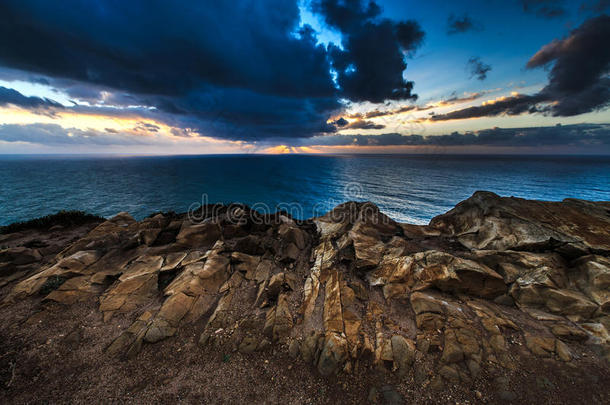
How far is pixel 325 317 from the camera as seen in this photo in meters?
12.2

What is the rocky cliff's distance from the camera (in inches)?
367

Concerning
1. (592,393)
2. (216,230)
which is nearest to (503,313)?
(592,393)

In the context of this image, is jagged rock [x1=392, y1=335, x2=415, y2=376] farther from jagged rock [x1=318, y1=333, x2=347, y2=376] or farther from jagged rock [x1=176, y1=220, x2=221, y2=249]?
jagged rock [x1=176, y1=220, x2=221, y2=249]

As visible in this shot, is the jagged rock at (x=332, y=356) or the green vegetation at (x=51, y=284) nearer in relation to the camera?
the jagged rock at (x=332, y=356)

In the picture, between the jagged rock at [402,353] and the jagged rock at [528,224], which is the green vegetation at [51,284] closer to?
the jagged rock at [402,353]

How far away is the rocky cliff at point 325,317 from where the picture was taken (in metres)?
9.33

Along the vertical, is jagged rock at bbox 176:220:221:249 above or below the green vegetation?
above

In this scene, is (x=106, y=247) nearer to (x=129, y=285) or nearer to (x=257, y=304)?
(x=129, y=285)

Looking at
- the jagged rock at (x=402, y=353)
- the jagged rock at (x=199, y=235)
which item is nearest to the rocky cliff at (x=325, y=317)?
the jagged rock at (x=402, y=353)

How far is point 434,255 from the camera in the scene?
13984 mm

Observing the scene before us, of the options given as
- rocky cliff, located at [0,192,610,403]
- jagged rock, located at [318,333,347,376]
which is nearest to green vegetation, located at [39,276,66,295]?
rocky cliff, located at [0,192,610,403]

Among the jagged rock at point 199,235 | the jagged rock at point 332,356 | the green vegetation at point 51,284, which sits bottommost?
the jagged rock at point 332,356

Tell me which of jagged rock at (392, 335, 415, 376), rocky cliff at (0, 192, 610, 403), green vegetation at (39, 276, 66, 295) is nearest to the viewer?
rocky cliff at (0, 192, 610, 403)

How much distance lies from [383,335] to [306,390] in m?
4.83
